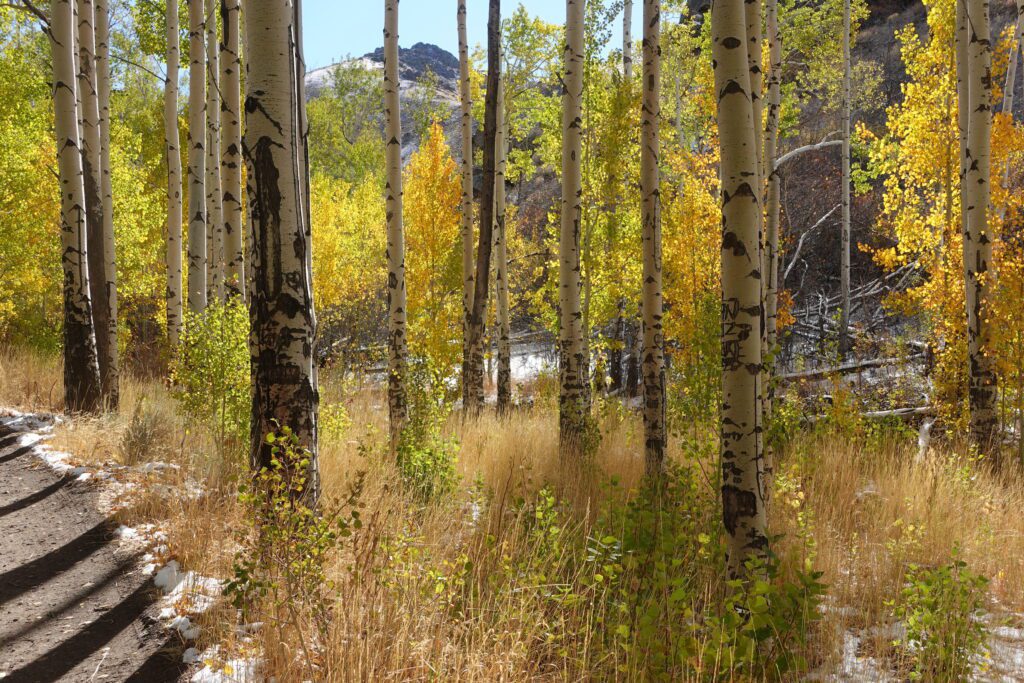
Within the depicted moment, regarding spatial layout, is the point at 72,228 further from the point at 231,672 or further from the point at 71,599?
the point at 231,672

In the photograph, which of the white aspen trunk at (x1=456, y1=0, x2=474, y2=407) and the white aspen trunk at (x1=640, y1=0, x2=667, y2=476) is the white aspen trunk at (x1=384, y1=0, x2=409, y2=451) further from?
the white aspen trunk at (x1=456, y1=0, x2=474, y2=407)

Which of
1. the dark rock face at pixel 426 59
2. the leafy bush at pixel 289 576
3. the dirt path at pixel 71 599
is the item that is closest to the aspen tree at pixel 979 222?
the leafy bush at pixel 289 576

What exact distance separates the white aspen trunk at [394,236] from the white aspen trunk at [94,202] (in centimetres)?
320

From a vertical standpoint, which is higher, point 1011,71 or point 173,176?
point 1011,71

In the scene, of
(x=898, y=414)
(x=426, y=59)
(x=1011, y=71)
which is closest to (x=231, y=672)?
(x=898, y=414)

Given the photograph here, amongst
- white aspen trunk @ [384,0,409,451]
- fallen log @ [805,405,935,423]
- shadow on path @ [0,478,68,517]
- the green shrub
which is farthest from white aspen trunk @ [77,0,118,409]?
fallen log @ [805,405,935,423]

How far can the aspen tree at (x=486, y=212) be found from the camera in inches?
377

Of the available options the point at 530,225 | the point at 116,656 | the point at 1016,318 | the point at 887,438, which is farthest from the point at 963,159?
the point at 530,225

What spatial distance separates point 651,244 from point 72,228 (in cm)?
595

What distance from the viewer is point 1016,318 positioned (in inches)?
261

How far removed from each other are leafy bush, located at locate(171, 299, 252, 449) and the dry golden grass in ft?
0.79

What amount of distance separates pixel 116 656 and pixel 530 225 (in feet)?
96.8

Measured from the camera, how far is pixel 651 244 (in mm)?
6430

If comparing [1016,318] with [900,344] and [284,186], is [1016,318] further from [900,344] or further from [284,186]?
[284,186]
